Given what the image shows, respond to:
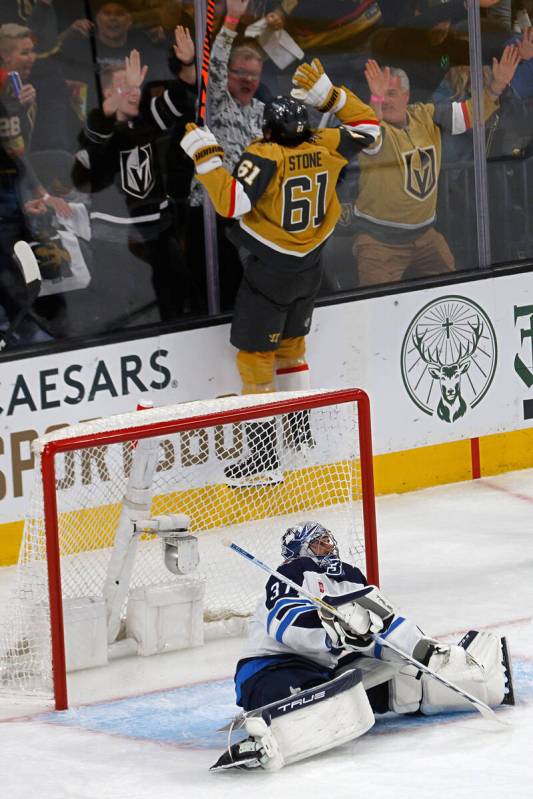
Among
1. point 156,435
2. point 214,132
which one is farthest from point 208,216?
point 156,435

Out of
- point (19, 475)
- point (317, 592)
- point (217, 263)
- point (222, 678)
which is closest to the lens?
point (317, 592)

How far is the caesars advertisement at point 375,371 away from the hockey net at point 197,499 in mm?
783

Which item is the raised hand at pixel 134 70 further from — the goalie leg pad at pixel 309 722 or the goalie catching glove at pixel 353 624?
the goalie leg pad at pixel 309 722

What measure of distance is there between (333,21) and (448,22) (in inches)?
21.0

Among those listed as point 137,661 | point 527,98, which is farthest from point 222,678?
point 527,98

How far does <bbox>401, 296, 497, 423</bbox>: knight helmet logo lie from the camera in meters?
7.51

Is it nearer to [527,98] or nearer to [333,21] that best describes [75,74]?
[333,21]

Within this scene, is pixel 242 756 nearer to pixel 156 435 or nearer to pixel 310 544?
pixel 310 544

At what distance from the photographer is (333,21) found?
23.7 ft

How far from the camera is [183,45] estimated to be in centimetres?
689

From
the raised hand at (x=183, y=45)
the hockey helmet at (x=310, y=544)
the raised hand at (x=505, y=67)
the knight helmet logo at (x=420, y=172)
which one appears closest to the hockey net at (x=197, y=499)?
the hockey helmet at (x=310, y=544)

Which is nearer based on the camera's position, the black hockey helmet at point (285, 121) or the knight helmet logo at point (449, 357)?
the black hockey helmet at point (285, 121)

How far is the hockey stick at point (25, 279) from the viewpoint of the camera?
21.7 ft

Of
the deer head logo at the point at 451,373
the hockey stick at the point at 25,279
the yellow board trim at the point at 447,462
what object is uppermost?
the hockey stick at the point at 25,279
